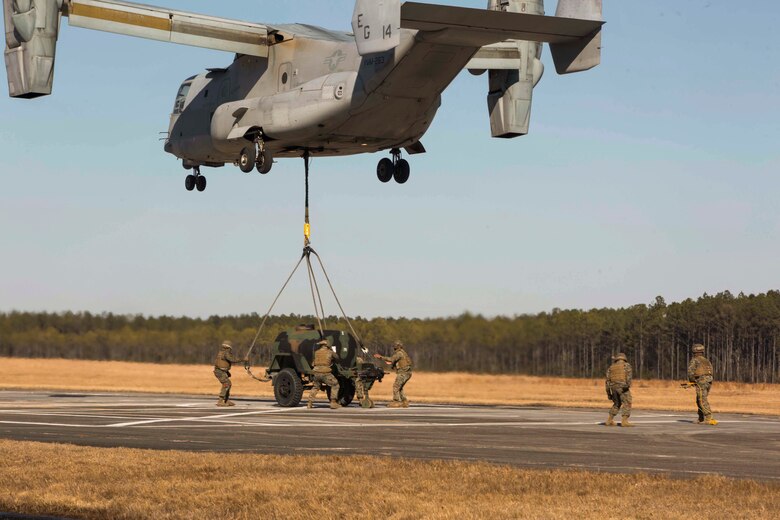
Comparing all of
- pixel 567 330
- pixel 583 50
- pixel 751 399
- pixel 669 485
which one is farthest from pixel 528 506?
pixel 567 330

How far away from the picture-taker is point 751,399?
47.2m

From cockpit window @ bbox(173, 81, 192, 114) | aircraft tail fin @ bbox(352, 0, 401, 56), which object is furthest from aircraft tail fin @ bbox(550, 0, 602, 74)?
cockpit window @ bbox(173, 81, 192, 114)

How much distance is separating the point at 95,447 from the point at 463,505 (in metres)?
7.56

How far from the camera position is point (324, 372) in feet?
91.1

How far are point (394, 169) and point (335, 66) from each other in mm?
4476

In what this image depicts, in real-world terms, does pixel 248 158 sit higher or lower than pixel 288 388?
higher

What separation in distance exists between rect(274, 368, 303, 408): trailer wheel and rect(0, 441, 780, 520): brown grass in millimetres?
13241

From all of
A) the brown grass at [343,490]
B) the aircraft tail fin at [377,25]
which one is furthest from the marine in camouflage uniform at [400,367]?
the brown grass at [343,490]

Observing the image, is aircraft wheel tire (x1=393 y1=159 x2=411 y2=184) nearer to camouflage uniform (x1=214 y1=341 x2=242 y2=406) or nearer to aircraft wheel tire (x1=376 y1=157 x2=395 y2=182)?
aircraft wheel tire (x1=376 y1=157 x2=395 y2=182)

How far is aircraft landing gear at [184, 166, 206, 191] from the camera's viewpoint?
31923 millimetres

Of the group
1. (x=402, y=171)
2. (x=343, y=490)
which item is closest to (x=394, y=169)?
(x=402, y=171)

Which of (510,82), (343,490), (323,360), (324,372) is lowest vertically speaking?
(343,490)

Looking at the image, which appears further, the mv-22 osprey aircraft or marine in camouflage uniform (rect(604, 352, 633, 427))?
marine in camouflage uniform (rect(604, 352, 633, 427))

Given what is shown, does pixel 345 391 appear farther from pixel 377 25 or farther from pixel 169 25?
pixel 377 25
